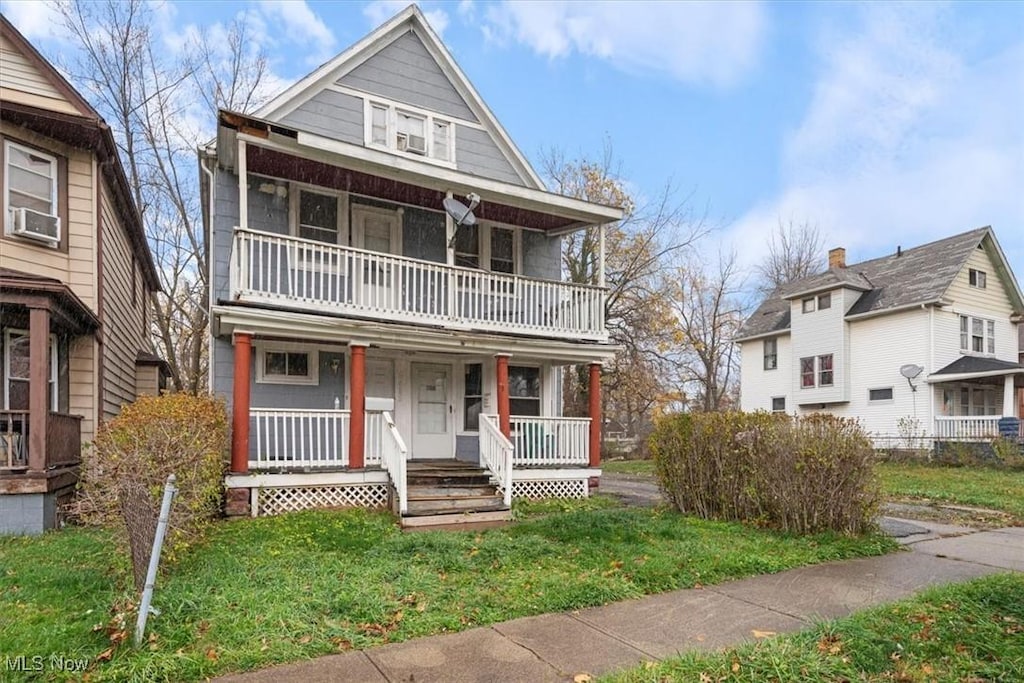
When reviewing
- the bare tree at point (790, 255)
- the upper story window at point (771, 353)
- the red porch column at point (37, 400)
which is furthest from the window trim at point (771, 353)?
the red porch column at point (37, 400)

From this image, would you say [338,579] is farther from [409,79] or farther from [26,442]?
[409,79]

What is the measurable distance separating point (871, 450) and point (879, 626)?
11.7 ft

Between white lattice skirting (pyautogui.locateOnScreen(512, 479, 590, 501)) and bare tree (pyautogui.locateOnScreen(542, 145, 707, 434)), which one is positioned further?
bare tree (pyautogui.locateOnScreen(542, 145, 707, 434))

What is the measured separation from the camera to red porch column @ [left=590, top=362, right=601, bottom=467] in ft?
38.2

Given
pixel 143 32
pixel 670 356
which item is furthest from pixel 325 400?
pixel 670 356

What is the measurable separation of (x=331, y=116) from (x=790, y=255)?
3330 cm

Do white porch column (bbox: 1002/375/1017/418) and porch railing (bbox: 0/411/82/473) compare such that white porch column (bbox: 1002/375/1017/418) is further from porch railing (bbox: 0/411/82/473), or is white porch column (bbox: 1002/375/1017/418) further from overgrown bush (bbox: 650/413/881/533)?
porch railing (bbox: 0/411/82/473)

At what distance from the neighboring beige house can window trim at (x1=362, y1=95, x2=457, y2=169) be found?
164 inches

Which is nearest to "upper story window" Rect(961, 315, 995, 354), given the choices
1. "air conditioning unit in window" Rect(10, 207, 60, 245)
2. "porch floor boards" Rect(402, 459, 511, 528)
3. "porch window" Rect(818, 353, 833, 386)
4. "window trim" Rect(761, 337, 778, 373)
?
Answer: "porch window" Rect(818, 353, 833, 386)

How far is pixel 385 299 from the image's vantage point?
10.1 meters

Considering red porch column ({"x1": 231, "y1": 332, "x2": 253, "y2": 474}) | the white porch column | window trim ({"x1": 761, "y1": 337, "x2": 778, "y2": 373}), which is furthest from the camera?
window trim ({"x1": 761, "y1": 337, "x2": 778, "y2": 373})

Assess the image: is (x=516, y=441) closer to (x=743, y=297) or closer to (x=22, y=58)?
(x=22, y=58)

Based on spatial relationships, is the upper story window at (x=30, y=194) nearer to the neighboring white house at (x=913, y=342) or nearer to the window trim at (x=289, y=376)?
the window trim at (x=289, y=376)

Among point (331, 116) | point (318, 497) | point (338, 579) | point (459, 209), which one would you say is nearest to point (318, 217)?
point (331, 116)
